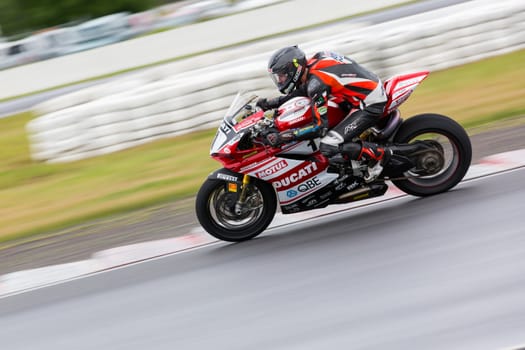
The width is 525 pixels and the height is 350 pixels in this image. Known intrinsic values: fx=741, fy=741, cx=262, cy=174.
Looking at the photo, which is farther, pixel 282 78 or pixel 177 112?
→ pixel 177 112

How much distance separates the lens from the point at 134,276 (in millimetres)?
6137

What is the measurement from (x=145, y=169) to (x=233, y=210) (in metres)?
3.48

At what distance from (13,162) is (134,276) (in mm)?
6051

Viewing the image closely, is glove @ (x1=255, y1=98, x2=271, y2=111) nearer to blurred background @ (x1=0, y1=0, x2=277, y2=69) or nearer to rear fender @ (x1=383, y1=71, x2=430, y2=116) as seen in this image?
rear fender @ (x1=383, y1=71, x2=430, y2=116)

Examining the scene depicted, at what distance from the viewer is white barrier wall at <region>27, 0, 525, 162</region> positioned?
10359 millimetres

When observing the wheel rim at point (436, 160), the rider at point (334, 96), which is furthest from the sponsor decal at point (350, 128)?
the wheel rim at point (436, 160)

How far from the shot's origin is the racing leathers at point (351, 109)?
5.95 metres

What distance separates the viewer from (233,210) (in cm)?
630

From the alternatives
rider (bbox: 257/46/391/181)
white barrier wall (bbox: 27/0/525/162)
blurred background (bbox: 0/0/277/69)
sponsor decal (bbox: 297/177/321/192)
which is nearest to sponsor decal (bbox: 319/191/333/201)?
sponsor decal (bbox: 297/177/321/192)

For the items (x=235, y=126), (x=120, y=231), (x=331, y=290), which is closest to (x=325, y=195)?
(x=235, y=126)

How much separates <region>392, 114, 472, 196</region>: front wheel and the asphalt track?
12 cm

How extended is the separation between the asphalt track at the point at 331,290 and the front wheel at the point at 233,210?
0.12m

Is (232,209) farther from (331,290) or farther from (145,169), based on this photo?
(145,169)

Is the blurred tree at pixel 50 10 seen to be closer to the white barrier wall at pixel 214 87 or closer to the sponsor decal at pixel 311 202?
the white barrier wall at pixel 214 87
